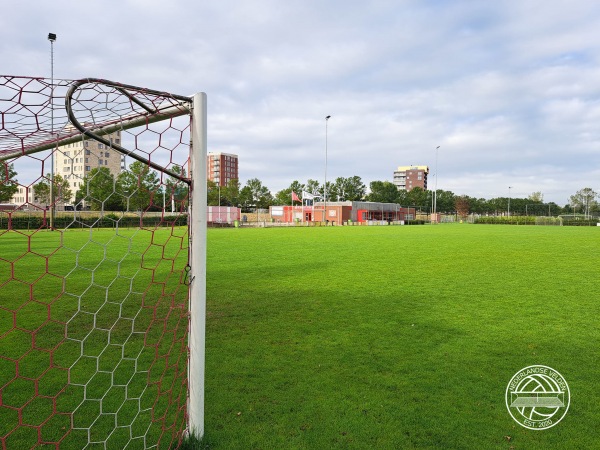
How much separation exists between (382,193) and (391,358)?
100 meters

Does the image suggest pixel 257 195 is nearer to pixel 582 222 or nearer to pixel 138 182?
pixel 582 222

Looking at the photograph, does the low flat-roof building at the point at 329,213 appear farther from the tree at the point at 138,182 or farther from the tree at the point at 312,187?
the tree at the point at 138,182

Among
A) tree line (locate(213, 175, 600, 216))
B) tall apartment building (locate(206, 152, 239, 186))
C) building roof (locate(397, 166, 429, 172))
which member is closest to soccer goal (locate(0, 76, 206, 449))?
tree line (locate(213, 175, 600, 216))

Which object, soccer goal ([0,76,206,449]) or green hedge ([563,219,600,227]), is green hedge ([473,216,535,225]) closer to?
green hedge ([563,219,600,227])

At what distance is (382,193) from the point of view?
10200cm

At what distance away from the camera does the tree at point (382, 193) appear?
102 m

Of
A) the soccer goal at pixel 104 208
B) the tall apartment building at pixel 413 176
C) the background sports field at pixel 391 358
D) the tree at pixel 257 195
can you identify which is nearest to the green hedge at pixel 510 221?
the tree at pixel 257 195

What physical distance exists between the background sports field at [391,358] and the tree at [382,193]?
3690 inches

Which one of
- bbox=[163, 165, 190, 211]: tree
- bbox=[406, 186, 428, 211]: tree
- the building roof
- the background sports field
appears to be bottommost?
the background sports field

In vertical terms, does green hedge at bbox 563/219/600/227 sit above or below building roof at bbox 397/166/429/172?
below

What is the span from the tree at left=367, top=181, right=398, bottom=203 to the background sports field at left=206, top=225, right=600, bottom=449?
9372cm

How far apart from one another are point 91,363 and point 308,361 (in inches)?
86.6

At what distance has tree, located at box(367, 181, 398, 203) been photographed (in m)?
102

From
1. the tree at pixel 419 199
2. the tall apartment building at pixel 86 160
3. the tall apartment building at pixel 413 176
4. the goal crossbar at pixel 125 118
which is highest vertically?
the tall apartment building at pixel 413 176
